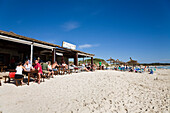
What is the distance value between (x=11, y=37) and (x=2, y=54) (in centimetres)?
452

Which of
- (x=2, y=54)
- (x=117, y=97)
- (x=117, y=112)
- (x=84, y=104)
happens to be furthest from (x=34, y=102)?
(x=2, y=54)

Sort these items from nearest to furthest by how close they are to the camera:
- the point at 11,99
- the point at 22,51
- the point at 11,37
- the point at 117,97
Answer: the point at 11,99, the point at 117,97, the point at 11,37, the point at 22,51

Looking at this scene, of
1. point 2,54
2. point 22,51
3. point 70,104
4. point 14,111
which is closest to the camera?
point 14,111

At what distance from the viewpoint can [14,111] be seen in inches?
109

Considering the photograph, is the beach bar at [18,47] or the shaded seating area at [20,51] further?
the beach bar at [18,47]

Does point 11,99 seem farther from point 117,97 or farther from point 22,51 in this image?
point 22,51

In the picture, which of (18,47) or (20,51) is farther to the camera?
(20,51)

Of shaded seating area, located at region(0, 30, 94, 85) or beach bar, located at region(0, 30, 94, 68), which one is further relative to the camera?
beach bar, located at region(0, 30, 94, 68)

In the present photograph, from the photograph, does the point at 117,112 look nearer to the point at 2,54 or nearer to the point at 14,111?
the point at 14,111

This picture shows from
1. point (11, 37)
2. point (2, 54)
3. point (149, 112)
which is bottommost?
point (149, 112)

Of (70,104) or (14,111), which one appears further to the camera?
(70,104)

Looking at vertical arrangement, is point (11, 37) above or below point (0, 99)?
above

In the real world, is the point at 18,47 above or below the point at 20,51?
above

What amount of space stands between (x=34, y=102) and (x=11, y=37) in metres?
5.12
